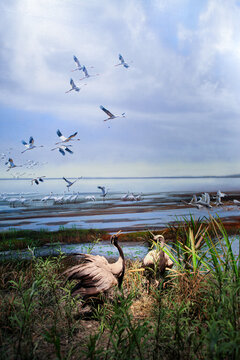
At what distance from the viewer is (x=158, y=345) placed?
4.90 ft

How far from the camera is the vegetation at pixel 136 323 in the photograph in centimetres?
139

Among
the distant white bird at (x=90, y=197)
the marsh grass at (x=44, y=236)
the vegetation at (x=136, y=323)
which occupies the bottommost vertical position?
the vegetation at (x=136, y=323)

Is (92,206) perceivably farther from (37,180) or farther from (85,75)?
(85,75)

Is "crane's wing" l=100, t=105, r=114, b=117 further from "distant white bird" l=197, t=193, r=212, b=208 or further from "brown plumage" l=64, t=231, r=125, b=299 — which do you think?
"brown plumage" l=64, t=231, r=125, b=299

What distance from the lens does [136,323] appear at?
5.59ft

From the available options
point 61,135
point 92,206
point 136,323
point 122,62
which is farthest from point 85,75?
point 136,323

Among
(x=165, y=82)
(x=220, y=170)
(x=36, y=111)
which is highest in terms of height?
(x=165, y=82)

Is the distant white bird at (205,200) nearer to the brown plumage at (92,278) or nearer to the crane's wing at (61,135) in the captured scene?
the crane's wing at (61,135)

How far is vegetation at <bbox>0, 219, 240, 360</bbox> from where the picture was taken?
1393mm

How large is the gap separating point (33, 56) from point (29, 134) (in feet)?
2.79

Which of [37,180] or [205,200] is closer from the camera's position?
[37,180]

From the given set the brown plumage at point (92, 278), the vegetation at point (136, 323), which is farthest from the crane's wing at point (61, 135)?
the brown plumage at point (92, 278)

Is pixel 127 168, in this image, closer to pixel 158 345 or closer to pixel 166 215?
pixel 166 215

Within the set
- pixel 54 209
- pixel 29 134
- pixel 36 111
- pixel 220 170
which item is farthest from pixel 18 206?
pixel 220 170
